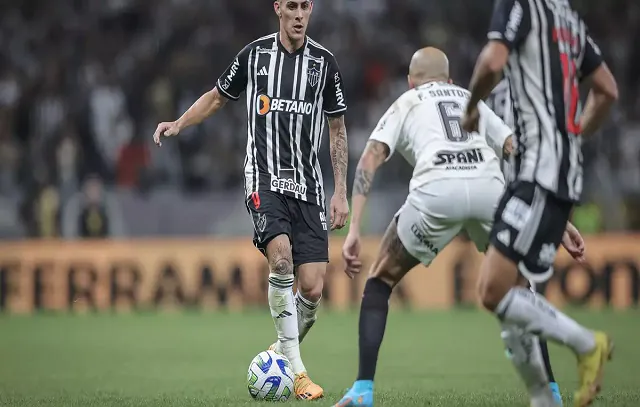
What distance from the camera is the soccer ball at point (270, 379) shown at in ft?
25.2

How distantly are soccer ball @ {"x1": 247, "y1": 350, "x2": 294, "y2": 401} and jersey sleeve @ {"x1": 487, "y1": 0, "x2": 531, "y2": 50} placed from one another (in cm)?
307

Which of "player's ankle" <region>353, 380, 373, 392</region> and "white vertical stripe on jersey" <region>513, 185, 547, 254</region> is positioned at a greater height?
"white vertical stripe on jersey" <region>513, 185, 547, 254</region>

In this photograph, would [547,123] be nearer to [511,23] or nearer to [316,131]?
[511,23]

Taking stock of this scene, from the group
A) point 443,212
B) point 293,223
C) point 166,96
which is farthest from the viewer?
point 166,96

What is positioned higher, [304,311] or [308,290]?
[308,290]

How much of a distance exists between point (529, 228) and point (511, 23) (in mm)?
1105

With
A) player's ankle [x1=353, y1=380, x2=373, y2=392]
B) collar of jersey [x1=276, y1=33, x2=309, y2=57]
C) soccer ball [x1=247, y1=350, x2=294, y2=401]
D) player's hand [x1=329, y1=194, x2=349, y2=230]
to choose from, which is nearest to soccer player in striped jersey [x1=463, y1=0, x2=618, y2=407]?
player's ankle [x1=353, y1=380, x2=373, y2=392]

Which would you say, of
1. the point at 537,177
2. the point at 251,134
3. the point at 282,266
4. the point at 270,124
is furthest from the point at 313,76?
the point at 537,177

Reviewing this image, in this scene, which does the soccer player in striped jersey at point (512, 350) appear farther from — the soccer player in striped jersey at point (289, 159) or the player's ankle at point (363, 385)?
the soccer player in striped jersey at point (289, 159)

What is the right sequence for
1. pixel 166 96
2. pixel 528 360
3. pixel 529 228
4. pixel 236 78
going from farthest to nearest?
pixel 166 96 → pixel 236 78 → pixel 528 360 → pixel 529 228

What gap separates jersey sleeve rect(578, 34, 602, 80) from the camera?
6.27m

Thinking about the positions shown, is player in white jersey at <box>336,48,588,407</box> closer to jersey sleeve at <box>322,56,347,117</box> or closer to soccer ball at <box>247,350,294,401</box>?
soccer ball at <box>247,350,294,401</box>

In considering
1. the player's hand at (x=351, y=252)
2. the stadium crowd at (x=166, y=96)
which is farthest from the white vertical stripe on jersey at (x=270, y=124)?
the stadium crowd at (x=166, y=96)

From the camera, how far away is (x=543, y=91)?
5941 mm
